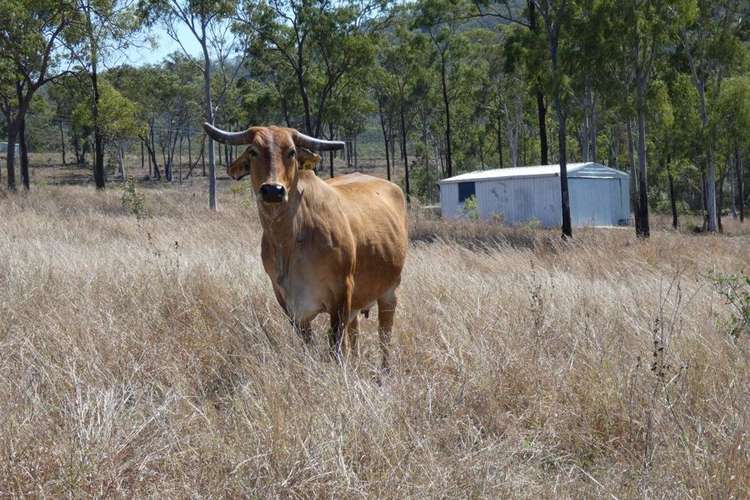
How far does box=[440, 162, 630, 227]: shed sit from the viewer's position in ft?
106

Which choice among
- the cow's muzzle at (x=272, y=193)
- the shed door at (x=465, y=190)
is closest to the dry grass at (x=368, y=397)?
A: the cow's muzzle at (x=272, y=193)

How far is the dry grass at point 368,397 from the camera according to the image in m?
3.05

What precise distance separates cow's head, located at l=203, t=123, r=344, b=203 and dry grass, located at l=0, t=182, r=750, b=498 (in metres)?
0.98

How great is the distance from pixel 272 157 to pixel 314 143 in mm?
469

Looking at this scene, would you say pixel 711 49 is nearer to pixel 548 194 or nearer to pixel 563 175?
pixel 548 194

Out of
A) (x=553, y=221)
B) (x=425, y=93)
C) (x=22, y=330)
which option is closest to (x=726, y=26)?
(x=553, y=221)

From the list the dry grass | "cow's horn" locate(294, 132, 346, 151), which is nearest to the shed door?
the dry grass

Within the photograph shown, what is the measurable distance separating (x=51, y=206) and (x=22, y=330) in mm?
16122

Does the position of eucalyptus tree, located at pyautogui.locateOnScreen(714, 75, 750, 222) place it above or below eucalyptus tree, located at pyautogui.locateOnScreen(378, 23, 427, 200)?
below

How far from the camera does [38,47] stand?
27703mm

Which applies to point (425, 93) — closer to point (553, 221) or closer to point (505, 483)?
point (553, 221)

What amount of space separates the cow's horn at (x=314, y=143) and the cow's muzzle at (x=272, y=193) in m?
0.64

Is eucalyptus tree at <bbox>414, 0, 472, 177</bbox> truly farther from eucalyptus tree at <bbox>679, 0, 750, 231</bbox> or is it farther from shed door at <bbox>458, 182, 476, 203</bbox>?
eucalyptus tree at <bbox>679, 0, 750, 231</bbox>

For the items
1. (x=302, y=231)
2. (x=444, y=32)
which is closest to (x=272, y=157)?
(x=302, y=231)
